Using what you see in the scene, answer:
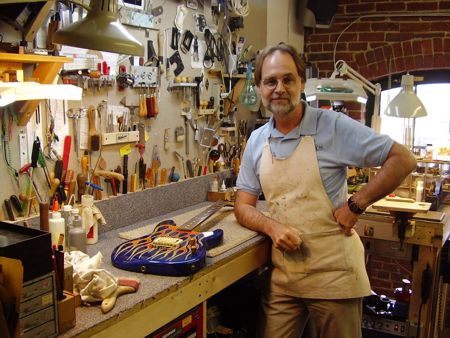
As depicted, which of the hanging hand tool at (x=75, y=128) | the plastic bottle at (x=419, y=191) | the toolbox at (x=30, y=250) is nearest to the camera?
the toolbox at (x=30, y=250)

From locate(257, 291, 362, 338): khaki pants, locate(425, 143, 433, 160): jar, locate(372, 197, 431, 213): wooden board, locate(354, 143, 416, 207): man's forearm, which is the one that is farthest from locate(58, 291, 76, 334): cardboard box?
locate(425, 143, 433, 160): jar

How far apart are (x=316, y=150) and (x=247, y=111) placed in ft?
4.68

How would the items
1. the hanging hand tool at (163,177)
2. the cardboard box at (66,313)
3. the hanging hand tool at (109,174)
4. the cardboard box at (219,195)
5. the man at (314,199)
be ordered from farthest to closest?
the cardboard box at (219,195)
the hanging hand tool at (163,177)
the hanging hand tool at (109,174)
the man at (314,199)
the cardboard box at (66,313)

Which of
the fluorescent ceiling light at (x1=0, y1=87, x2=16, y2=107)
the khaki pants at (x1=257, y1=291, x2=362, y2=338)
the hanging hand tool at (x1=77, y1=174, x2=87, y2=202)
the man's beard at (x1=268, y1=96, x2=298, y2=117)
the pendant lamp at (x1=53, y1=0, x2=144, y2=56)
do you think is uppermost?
the pendant lamp at (x1=53, y1=0, x2=144, y2=56)

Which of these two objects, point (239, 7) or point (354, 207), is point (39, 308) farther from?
point (239, 7)

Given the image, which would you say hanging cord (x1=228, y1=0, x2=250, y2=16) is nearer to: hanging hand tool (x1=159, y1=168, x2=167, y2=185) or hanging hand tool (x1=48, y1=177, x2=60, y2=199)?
hanging hand tool (x1=159, y1=168, x2=167, y2=185)

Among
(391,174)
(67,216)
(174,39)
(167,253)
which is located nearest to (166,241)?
(167,253)

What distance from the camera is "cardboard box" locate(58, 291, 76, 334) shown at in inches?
46.0

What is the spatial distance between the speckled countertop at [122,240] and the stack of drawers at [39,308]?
64 millimetres

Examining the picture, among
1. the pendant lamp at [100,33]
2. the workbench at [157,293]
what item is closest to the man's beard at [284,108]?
the workbench at [157,293]

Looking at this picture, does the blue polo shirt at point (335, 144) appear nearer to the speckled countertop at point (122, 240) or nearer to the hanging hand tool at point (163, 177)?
the speckled countertop at point (122, 240)

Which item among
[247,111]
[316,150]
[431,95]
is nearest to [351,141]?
[316,150]

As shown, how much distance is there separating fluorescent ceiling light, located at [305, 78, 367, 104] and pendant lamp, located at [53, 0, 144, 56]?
4.45ft

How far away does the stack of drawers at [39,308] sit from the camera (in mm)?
1071
